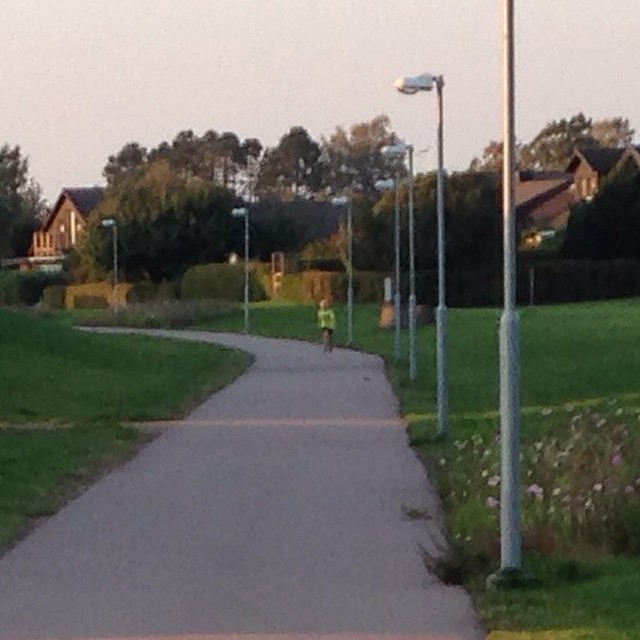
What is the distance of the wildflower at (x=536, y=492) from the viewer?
→ 13.1m

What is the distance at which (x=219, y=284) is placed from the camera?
278 feet

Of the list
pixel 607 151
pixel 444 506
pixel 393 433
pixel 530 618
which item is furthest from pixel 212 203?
pixel 530 618

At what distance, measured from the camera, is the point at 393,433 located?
78.9ft

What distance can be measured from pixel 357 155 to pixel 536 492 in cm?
13020

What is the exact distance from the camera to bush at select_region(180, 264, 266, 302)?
84250 mm

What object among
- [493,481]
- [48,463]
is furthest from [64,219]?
[493,481]

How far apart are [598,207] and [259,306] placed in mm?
17179

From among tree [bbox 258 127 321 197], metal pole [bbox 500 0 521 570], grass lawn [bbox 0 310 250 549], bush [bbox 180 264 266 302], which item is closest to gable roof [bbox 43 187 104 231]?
tree [bbox 258 127 321 197]

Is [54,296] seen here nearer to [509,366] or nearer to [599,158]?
[599,158]

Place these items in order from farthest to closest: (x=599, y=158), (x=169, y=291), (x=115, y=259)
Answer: (x=599, y=158) → (x=115, y=259) → (x=169, y=291)

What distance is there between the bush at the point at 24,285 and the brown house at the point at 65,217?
27.8 meters

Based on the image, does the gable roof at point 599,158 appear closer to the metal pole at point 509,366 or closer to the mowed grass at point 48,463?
the mowed grass at point 48,463

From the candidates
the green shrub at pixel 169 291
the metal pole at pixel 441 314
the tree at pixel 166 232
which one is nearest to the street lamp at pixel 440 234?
the metal pole at pixel 441 314

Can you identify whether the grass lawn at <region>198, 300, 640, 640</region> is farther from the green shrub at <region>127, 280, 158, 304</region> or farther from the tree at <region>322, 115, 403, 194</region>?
the tree at <region>322, 115, 403, 194</region>
